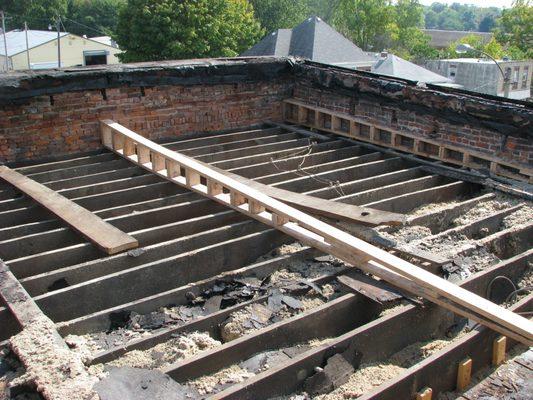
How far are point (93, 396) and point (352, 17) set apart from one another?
5820 centimetres

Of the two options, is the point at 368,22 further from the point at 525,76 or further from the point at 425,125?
the point at 425,125

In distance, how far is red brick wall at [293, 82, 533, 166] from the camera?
268 inches

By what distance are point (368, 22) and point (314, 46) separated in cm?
3304

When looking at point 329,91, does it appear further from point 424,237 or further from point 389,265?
point 389,265

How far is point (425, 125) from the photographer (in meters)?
7.72

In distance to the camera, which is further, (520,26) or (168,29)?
(520,26)

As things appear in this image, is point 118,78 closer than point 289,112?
Yes

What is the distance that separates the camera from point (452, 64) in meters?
43.5

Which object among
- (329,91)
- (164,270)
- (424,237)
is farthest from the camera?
(329,91)

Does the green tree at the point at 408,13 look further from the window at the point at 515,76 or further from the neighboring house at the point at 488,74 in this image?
the window at the point at 515,76

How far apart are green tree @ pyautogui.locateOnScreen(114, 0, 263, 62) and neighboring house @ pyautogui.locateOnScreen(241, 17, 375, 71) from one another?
6.07 metres

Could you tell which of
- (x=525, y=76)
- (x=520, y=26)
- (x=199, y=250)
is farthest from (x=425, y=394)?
(x=520, y=26)

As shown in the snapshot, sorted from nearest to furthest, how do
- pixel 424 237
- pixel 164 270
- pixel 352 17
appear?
pixel 164 270, pixel 424 237, pixel 352 17

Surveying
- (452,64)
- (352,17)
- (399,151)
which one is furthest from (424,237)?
(352,17)
